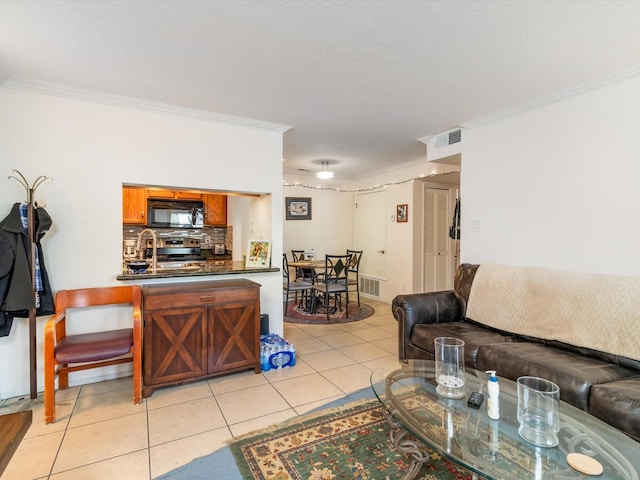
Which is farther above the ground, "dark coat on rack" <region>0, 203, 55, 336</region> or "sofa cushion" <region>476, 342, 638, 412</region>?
"dark coat on rack" <region>0, 203, 55, 336</region>

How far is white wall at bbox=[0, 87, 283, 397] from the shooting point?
2.59 metres

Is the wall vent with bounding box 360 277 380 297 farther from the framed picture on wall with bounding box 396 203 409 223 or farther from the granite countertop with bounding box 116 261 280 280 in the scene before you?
the granite countertop with bounding box 116 261 280 280

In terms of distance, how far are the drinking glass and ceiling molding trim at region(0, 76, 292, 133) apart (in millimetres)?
3125

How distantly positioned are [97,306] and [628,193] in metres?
4.24

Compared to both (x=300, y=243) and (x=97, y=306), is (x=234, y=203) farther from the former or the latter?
(x=97, y=306)

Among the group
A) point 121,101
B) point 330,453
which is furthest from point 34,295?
point 330,453

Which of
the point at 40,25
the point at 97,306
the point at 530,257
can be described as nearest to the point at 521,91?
the point at 530,257

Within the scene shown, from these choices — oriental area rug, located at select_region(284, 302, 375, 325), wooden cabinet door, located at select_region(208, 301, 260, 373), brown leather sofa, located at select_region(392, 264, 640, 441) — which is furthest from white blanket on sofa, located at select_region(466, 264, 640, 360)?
oriental area rug, located at select_region(284, 302, 375, 325)

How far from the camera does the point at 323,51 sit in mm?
2146

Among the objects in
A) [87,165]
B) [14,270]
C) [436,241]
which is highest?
[87,165]

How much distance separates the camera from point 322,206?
258 inches

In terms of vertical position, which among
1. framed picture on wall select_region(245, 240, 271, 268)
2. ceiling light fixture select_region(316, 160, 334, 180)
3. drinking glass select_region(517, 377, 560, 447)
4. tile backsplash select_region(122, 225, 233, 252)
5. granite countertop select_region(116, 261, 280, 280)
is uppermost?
ceiling light fixture select_region(316, 160, 334, 180)

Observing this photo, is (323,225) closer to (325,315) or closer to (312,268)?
(312,268)

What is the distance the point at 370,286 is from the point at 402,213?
5.40ft
